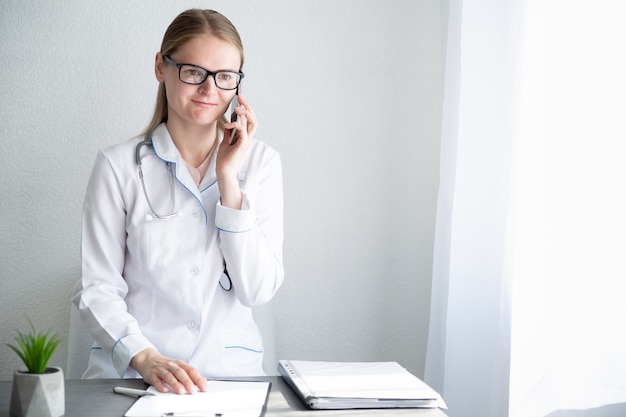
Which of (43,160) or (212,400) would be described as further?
(43,160)

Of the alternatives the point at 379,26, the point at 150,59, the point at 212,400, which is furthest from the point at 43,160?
the point at 212,400

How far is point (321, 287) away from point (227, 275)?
0.73 m

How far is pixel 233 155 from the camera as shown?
166cm

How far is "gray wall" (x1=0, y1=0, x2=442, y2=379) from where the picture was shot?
2.24 metres

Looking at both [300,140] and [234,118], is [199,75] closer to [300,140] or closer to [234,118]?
[234,118]

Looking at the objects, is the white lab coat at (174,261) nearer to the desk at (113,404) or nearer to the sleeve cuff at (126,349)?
the sleeve cuff at (126,349)

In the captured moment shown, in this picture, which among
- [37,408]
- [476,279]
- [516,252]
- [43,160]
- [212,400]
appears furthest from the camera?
[43,160]

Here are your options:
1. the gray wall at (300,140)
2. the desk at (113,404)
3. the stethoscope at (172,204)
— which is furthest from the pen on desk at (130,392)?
the gray wall at (300,140)

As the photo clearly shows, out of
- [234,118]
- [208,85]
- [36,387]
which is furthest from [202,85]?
[36,387]

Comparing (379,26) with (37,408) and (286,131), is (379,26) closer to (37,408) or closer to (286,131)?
(286,131)

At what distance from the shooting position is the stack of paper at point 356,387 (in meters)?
1.13

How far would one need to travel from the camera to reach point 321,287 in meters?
2.38

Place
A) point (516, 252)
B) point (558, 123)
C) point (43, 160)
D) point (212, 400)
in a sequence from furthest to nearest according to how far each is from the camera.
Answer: point (43, 160)
point (516, 252)
point (558, 123)
point (212, 400)

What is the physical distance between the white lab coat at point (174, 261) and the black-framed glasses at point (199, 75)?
17 centimetres
